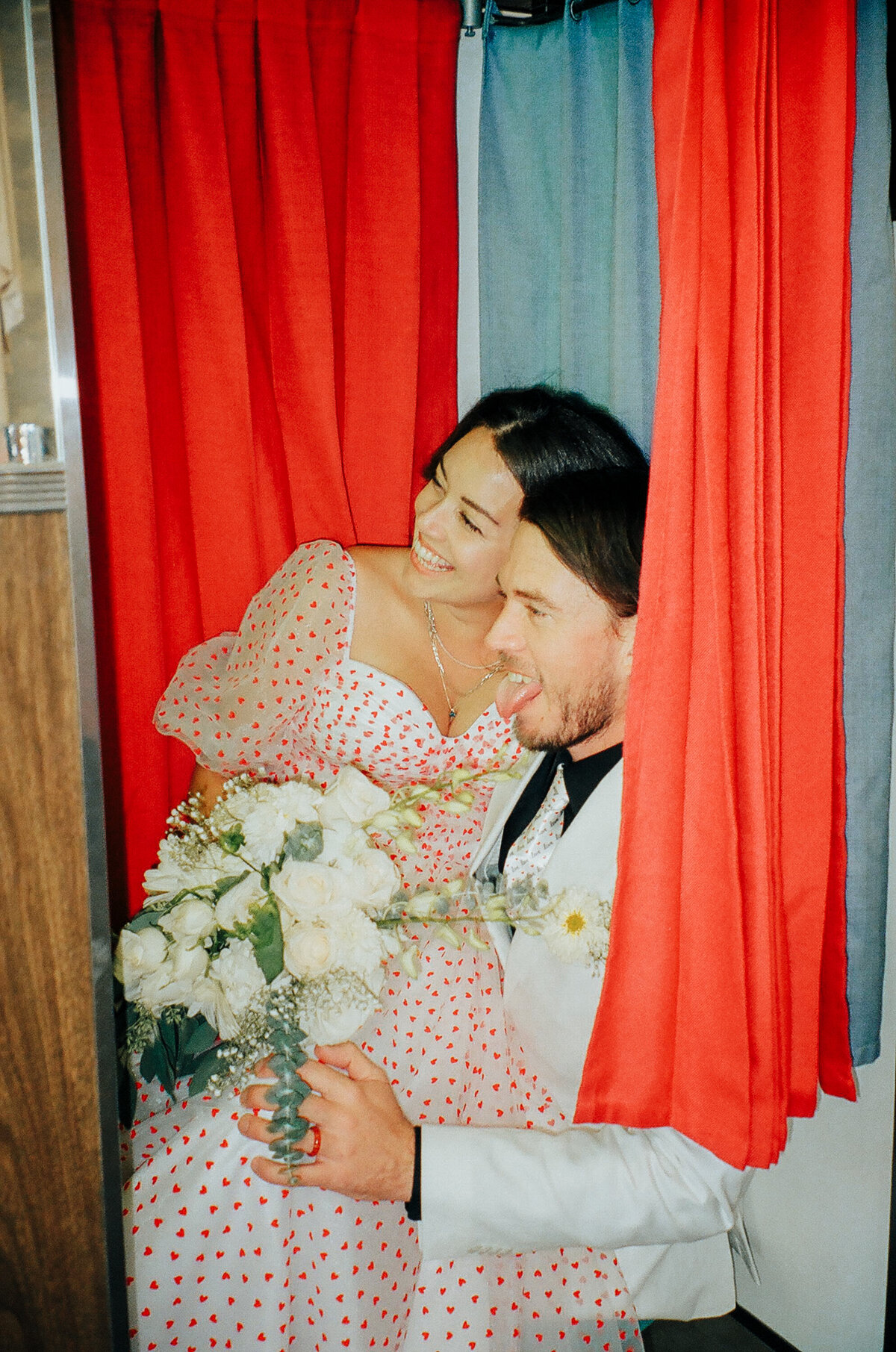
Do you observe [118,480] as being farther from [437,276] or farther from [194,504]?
[437,276]

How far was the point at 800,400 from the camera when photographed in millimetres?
877

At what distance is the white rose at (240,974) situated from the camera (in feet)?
2.88

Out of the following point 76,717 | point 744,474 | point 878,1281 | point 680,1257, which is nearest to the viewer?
point 76,717

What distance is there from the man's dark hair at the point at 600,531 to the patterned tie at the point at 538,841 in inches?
10.4

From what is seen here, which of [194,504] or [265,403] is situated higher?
[265,403]

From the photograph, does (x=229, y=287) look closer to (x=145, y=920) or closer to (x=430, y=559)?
(x=430, y=559)

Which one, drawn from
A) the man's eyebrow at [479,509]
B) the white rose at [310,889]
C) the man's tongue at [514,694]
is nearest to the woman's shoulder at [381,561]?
the man's eyebrow at [479,509]

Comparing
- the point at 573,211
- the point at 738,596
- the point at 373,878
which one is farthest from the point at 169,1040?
the point at 573,211

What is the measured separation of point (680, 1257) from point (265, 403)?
135 centimetres

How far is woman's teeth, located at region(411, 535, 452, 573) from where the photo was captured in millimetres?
1442

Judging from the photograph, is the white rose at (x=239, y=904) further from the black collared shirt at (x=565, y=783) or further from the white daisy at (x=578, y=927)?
the black collared shirt at (x=565, y=783)

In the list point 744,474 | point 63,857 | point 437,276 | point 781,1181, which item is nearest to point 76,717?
point 63,857

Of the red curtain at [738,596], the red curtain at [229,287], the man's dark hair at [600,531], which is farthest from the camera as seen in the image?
the red curtain at [229,287]

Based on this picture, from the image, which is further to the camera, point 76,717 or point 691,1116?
point 691,1116
